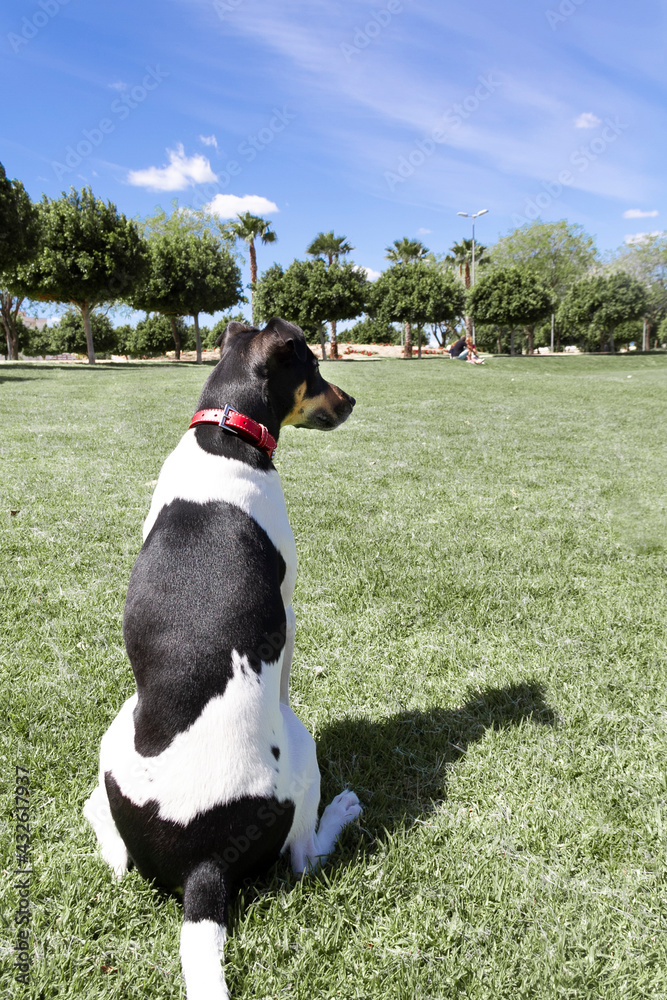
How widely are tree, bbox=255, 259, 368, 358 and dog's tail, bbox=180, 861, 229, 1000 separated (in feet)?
132

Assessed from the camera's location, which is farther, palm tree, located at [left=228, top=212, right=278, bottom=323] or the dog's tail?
palm tree, located at [left=228, top=212, right=278, bottom=323]

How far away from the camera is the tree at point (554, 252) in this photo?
6150 centimetres

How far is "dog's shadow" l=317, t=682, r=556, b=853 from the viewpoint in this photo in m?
2.38

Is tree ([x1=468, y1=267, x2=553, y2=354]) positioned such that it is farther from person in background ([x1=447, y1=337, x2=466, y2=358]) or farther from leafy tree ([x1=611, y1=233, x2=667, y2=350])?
leafy tree ([x1=611, y1=233, x2=667, y2=350])

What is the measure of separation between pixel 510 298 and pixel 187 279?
22853 millimetres

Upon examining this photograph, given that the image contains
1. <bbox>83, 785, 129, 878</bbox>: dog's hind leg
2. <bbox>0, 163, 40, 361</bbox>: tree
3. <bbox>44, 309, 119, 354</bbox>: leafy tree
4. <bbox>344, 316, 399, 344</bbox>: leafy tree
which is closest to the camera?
<bbox>83, 785, 129, 878</bbox>: dog's hind leg

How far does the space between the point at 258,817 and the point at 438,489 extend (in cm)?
559

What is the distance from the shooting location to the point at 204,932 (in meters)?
1.59

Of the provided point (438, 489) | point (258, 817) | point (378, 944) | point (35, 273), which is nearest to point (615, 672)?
point (378, 944)

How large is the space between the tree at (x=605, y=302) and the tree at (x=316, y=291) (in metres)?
19.5

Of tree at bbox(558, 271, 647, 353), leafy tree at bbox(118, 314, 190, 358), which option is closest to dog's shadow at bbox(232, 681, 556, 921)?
tree at bbox(558, 271, 647, 353)

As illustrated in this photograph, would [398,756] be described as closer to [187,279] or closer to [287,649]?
[287,649]

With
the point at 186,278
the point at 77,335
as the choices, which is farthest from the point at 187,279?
the point at 77,335

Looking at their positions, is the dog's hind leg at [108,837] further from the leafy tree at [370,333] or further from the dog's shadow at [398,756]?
the leafy tree at [370,333]
